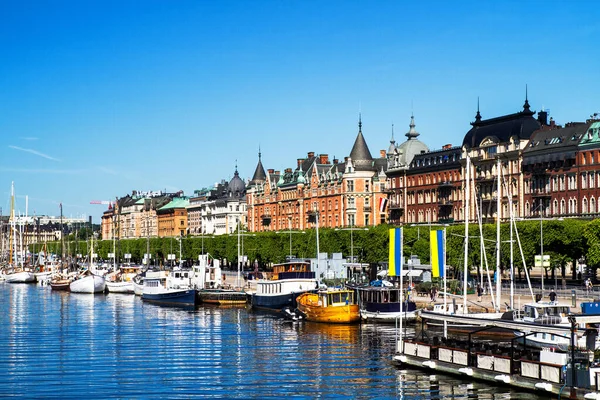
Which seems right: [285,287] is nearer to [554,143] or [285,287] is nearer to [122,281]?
[554,143]

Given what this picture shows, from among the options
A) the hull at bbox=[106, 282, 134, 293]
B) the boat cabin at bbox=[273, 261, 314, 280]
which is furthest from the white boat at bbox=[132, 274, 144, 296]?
the boat cabin at bbox=[273, 261, 314, 280]

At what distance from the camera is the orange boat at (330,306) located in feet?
268

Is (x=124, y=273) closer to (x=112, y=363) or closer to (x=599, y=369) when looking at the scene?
(x=112, y=363)

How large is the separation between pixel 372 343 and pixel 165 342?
46.1ft

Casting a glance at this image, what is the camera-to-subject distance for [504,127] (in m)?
143

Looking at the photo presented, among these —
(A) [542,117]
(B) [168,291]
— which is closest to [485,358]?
(B) [168,291]

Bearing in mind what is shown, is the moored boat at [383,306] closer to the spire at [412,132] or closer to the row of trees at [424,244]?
the row of trees at [424,244]

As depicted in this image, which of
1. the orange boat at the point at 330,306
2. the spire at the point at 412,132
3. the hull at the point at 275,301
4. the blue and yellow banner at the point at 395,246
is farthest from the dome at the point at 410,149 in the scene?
the blue and yellow banner at the point at 395,246

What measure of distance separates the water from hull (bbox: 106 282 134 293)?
40.8m

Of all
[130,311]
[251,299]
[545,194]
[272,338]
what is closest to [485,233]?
[545,194]

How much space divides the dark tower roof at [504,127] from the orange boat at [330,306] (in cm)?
6024

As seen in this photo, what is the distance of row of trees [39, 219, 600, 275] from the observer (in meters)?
104

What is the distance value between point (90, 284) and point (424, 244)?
43.6 meters

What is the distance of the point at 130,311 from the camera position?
100938 millimetres
